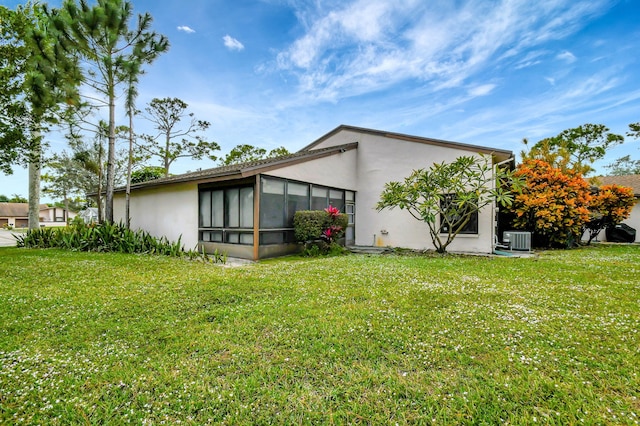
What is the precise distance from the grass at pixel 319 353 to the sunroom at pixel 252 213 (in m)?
3.85

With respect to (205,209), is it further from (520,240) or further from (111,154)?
(520,240)

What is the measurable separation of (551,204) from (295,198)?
1060cm

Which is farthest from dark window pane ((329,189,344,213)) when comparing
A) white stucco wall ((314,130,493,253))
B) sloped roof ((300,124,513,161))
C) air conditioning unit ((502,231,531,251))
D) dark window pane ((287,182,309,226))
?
air conditioning unit ((502,231,531,251))

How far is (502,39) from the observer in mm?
10414

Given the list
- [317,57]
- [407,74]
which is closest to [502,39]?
[407,74]

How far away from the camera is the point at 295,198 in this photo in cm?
1030

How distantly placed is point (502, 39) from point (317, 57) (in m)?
7.09

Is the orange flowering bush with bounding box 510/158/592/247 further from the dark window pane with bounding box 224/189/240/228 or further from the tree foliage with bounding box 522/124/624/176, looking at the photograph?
the tree foliage with bounding box 522/124/624/176

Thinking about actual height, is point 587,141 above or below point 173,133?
above

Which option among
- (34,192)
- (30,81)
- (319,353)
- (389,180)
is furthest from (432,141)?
(34,192)

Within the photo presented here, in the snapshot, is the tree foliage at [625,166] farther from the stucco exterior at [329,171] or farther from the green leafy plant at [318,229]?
the green leafy plant at [318,229]

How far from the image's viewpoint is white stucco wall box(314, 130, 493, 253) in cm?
1112

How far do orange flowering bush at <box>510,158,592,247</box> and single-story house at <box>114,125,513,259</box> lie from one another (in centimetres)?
276

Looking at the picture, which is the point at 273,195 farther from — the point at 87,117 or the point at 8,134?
the point at 8,134
